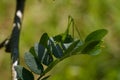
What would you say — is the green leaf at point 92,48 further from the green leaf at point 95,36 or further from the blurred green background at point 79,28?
the blurred green background at point 79,28

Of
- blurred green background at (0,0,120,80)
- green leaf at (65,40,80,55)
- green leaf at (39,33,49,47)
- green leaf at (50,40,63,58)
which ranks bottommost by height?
blurred green background at (0,0,120,80)

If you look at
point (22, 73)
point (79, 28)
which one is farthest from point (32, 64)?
point (79, 28)

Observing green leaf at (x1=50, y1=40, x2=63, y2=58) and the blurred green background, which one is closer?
green leaf at (x1=50, y1=40, x2=63, y2=58)

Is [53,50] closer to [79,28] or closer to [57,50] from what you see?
[57,50]

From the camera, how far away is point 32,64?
2.67 feet

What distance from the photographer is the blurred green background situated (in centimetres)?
210

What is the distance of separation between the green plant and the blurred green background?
0.97 m

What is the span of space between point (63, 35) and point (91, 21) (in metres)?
1.79

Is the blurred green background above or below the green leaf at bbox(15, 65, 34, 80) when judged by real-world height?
below

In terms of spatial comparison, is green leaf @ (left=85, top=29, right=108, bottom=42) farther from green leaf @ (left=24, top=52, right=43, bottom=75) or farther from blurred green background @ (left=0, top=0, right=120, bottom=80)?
blurred green background @ (left=0, top=0, right=120, bottom=80)

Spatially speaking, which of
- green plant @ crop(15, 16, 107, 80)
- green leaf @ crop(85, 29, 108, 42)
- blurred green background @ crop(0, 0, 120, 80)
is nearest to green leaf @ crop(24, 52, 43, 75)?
green plant @ crop(15, 16, 107, 80)

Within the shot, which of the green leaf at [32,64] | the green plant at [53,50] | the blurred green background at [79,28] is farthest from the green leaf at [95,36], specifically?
the blurred green background at [79,28]

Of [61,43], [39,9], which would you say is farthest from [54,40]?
[39,9]

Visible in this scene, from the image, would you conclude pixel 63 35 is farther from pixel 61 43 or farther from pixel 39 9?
pixel 39 9
